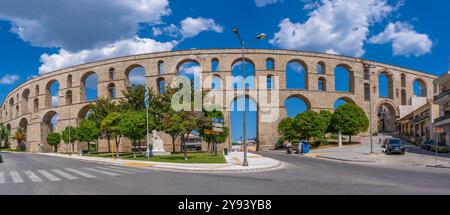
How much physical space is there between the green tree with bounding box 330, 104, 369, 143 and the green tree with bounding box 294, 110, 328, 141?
68.5 inches

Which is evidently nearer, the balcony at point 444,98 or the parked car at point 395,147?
the parked car at point 395,147

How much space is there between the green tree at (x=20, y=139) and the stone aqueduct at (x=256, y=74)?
4.32 m

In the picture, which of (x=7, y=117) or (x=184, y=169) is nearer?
(x=184, y=169)

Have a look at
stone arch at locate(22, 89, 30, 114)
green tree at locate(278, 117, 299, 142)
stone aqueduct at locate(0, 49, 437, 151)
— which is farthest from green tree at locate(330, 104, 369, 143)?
stone arch at locate(22, 89, 30, 114)

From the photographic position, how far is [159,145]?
37.8 m

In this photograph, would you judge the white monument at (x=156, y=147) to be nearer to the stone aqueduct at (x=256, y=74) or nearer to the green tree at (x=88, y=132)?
the green tree at (x=88, y=132)

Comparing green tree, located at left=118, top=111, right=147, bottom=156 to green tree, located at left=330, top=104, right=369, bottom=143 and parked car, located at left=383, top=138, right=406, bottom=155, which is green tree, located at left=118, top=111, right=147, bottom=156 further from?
green tree, located at left=330, top=104, right=369, bottom=143

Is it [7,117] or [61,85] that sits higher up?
[61,85]

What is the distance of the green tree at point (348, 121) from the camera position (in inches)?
1882

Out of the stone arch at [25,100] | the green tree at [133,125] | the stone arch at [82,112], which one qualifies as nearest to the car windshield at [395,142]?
the green tree at [133,125]
